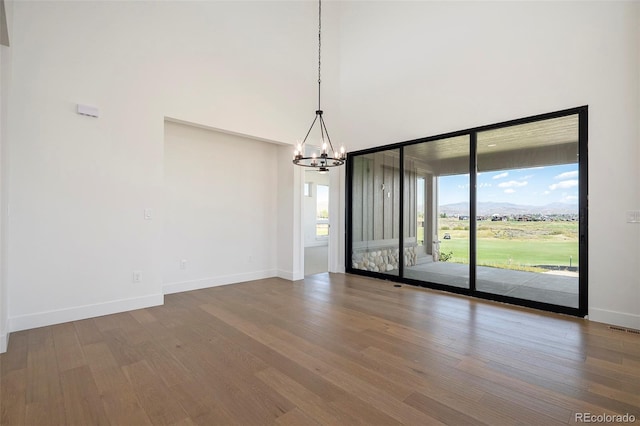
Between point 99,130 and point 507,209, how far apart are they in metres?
5.56

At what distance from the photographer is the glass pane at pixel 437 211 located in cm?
484

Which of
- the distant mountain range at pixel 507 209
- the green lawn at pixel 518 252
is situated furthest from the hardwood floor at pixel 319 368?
the distant mountain range at pixel 507 209

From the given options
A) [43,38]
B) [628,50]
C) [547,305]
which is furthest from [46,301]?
[628,50]

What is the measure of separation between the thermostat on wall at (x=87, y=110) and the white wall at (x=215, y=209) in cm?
109

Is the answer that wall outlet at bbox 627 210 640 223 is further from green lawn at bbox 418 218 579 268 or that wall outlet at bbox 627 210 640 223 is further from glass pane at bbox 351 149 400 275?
glass pane at bbox 351 149 400 275

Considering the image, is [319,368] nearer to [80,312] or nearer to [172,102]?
[80,312]

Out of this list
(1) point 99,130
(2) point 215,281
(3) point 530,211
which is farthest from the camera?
(2) point 215,281

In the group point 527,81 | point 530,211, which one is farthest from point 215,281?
point 527,81

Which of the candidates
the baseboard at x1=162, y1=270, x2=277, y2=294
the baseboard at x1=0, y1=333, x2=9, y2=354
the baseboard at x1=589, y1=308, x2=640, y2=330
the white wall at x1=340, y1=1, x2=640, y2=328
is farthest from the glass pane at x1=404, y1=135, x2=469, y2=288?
the baseboard at x1=0, y1=333, x2=9, y2=354

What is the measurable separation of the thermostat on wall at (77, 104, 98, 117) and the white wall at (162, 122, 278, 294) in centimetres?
109

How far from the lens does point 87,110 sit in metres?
Result: 3.53

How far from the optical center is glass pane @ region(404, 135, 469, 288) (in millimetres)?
4844

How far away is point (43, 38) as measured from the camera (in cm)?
329

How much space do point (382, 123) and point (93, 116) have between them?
4.57 m
